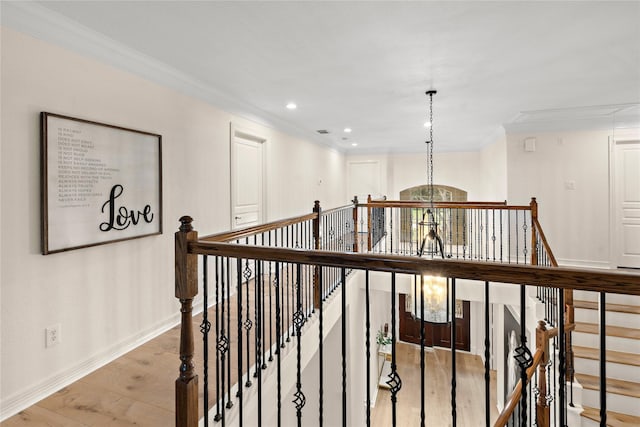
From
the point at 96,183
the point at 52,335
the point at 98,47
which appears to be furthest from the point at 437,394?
the point at 98,47

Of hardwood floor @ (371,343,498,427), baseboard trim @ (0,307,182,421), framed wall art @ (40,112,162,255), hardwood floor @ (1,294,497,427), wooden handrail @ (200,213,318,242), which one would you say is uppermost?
framed wall art @ (40,112,162,255)

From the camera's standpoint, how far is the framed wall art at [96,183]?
2.20m

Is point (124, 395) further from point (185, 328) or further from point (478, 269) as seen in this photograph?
point (478, 269)

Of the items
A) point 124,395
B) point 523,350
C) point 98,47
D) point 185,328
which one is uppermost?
point 98,47

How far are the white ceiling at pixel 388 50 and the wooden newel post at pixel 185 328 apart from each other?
151 cm

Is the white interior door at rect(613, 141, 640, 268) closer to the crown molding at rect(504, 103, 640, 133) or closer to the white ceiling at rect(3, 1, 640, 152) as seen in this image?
the crown molding at rect(504, 103, 640, 133)

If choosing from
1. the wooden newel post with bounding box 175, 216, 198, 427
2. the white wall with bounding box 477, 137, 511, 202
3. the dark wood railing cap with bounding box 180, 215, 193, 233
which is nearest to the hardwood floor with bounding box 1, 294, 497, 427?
the wooden newel post with bounding box 175, 216, 198, 427

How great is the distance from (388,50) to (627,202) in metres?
4.97

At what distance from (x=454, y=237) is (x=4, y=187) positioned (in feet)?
27.9

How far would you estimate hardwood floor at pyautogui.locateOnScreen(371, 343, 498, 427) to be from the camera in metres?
6.52

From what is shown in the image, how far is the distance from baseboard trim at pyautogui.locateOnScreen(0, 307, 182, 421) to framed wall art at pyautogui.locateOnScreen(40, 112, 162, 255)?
853 millimetres

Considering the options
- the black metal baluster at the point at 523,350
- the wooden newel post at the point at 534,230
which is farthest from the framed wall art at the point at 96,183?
the wooden newel post at the point at 534,230

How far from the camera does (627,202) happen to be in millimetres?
5195

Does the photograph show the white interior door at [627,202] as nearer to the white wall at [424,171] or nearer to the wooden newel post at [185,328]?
the white wall at [424,171]
